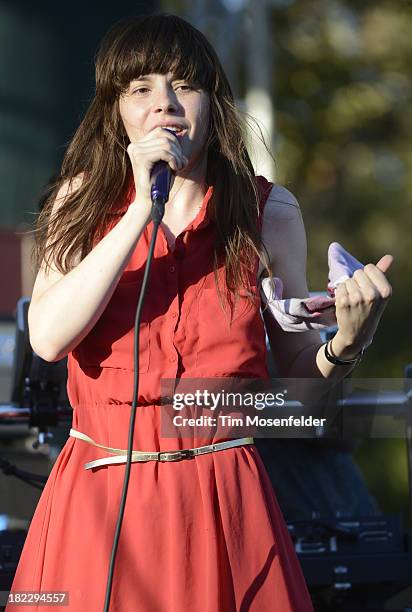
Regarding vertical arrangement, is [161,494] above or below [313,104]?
below

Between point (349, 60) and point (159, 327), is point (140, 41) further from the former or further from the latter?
point (349, 60)

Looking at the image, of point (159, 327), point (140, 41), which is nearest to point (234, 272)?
point (159, 327)

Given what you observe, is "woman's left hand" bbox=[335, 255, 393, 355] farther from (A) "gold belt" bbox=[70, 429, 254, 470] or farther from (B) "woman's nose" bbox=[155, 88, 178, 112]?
(B) "woman's nose" bbox=[155, 88, 178, 112]

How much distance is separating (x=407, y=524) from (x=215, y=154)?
5.52ft

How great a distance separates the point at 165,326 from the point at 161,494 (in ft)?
0.87

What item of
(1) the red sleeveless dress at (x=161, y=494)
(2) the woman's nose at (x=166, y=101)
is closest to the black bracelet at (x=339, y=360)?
(1) the red sleeveless dress at (x=161, y=494)

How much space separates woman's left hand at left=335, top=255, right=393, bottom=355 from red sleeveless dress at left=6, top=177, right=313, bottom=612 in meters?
0.16

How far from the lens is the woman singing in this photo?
5.28ft

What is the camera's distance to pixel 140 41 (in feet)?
5.86

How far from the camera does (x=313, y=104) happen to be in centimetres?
1351

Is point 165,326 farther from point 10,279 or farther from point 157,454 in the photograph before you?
point 10,279

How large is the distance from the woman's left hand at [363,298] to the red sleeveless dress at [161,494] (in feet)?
0.54

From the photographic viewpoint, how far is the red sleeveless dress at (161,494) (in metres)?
1.61

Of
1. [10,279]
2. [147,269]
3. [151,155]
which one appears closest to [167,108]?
[151,155]
